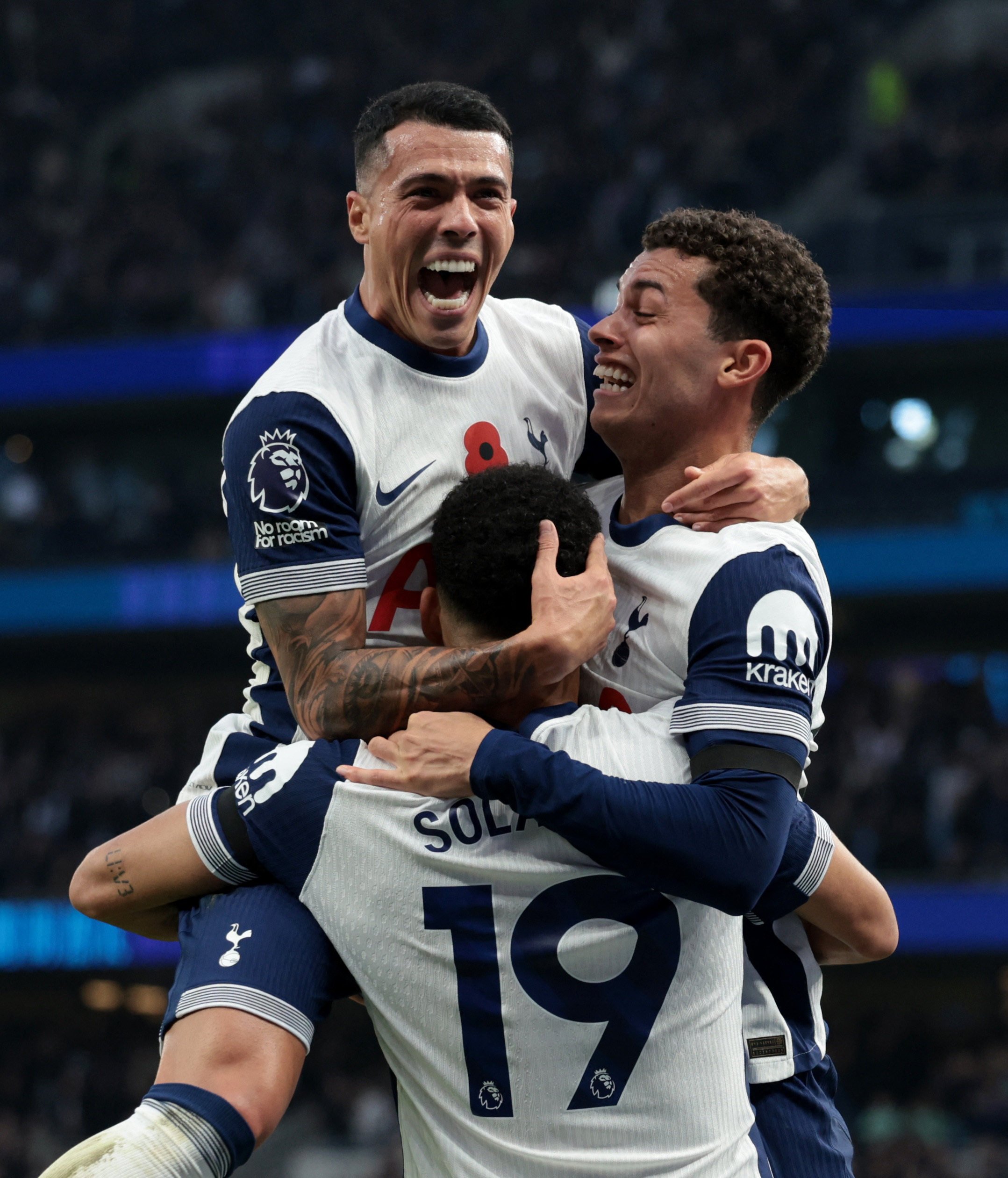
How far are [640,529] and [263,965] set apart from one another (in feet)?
4.08

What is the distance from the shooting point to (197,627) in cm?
1739

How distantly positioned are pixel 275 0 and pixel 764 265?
64.8ft

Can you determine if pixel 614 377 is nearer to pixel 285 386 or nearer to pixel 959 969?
pixel 285 386

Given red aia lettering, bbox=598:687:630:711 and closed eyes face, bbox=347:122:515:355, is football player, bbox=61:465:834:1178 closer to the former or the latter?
red aia lettering, bbox=598:687:630:711

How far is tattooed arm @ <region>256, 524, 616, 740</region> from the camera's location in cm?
306

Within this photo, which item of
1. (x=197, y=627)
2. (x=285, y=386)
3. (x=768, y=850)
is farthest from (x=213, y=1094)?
(x=197, y=627)

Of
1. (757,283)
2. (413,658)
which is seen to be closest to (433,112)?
(757,283)

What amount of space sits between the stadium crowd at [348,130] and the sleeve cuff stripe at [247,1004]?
14.7m

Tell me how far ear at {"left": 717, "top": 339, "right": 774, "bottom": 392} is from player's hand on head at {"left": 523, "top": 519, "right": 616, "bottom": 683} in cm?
69

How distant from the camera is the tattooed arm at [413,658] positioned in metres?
3.06

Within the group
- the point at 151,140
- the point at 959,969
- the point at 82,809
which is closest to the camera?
the point at 959,969

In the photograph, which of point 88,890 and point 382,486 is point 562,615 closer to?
point 382,486

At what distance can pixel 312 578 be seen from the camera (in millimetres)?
3367

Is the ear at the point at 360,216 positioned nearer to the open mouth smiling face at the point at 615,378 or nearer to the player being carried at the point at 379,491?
the player being carried at the point at 379,491
